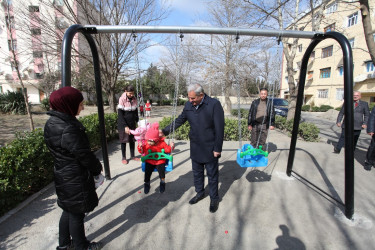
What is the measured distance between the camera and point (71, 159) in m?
1.84

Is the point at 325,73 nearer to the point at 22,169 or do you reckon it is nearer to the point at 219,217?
the point at 219,217

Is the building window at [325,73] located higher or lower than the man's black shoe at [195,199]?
higher

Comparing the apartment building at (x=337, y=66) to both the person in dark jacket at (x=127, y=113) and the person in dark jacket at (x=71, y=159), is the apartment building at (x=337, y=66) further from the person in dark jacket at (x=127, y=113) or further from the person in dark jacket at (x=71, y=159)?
the person in dark jacket at (x=71, y=159)

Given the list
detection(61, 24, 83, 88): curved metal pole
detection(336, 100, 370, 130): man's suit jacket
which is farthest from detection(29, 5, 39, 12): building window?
detection(336, 100, 370, 130): man's suit jacket

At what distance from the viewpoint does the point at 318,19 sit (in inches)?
299

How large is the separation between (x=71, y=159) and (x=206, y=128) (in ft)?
5.35

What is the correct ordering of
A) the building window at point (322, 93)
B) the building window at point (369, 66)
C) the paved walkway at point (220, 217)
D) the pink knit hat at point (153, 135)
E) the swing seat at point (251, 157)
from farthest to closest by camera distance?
1. the building window at point (322, 93)
2. the building window at point (369, 66)
3. the swing seat at point (251, 157)
4. the pink knit hat at point (153, 135)
5. the paved walkway at point (220, 217)

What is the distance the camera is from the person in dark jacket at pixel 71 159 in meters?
1.76

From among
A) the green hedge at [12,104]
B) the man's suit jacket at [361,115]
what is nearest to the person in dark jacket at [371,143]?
the man's suit jacket at [361,115]

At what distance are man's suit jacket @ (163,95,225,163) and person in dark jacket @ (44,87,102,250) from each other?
135cm

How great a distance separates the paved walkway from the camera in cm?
241

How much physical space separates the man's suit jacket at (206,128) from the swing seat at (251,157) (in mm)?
726

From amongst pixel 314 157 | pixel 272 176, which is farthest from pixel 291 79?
pixel 272 176

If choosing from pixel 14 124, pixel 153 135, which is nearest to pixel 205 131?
pixel 153 135
